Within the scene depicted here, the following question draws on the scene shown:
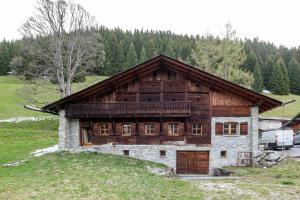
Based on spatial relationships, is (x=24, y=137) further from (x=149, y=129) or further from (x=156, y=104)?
(x=156, y=104)

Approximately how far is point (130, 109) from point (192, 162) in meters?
6.59

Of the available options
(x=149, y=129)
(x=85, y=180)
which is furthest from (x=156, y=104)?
(x=85, y=180)

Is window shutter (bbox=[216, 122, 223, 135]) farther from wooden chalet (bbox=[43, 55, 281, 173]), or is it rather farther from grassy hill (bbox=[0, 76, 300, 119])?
grassy hill (bbox=[0, 76, 300, 119])

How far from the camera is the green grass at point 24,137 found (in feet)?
112

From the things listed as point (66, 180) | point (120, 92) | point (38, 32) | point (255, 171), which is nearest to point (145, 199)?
point (66, 180)

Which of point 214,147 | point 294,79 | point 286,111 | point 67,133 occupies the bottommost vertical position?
point 214,147

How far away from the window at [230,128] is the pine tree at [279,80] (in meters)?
65.2

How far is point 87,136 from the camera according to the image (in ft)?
103

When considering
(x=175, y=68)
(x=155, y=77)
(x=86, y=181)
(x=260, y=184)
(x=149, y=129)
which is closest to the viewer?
(x=86, y=181)

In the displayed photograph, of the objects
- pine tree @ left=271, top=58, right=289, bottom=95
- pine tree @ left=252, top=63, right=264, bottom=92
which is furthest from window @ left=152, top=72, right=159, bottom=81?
pine tree @ left=271, top=58, right=289, bottom=95

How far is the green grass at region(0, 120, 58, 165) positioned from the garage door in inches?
510

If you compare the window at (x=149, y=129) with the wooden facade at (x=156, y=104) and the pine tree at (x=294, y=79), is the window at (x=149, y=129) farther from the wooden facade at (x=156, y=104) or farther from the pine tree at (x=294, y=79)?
the pine tree at (x=294, y=79)

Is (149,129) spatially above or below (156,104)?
below

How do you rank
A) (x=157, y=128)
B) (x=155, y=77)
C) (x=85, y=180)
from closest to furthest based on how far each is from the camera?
(x=85, y=180), (x=155, y=77), (x=157, y=128)
